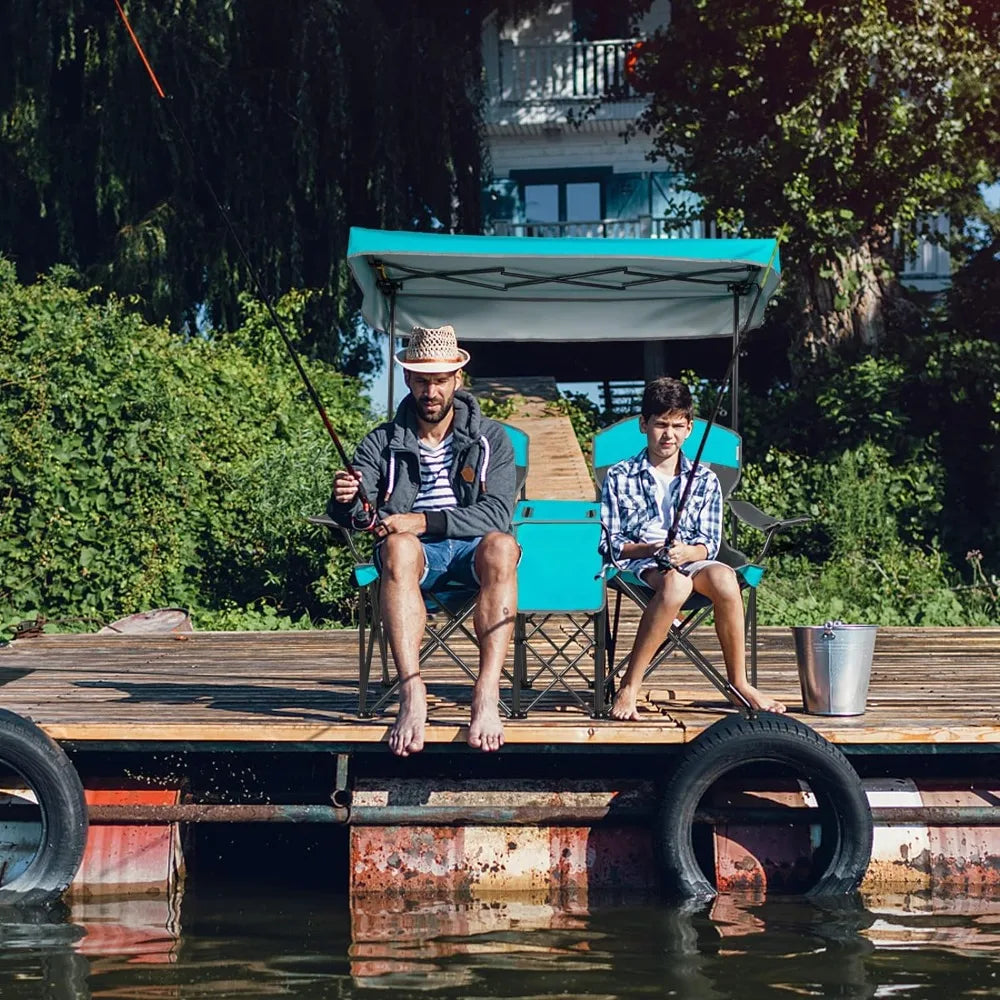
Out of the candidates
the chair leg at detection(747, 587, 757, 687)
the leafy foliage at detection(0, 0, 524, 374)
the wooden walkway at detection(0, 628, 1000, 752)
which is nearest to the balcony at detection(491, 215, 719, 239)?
the leafy foliage at detection(0, 0, 524, 374)

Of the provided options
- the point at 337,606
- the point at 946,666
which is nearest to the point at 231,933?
the point at 946,666

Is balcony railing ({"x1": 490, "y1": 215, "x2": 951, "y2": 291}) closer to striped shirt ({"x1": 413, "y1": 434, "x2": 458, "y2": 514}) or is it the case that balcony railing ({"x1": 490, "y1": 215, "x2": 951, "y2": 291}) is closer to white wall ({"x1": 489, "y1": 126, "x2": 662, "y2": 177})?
white wall ({"x1": 489, "y1": 126, "x2": 662, "y2": 177})

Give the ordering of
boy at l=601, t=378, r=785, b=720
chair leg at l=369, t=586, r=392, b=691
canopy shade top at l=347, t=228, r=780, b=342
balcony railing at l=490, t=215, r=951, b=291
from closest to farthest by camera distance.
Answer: boy at l=601, t=378, r=785, b=720
chair leg at l=369, t=586, r=392, b=691
canopy shade top at l=347, t=228, r=780, b=342
balcony railing at l=490, t=215, r=951, b=291

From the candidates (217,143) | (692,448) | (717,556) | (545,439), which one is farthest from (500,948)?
(217,143)

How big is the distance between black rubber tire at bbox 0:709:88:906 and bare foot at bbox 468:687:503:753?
1305mm

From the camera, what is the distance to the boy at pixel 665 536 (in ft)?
17.9

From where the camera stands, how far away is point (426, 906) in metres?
5.12

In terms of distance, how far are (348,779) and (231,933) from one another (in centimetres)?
79

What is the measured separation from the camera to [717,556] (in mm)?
5859

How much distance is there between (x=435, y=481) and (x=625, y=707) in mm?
1054

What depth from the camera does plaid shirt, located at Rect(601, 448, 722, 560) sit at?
5.82m

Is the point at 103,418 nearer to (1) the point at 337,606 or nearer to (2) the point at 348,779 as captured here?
(1) the point at 337,606

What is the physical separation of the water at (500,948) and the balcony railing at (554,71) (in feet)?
61.1

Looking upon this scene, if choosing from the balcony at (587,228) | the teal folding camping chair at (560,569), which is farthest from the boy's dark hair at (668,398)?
the balcony at (587,228)
